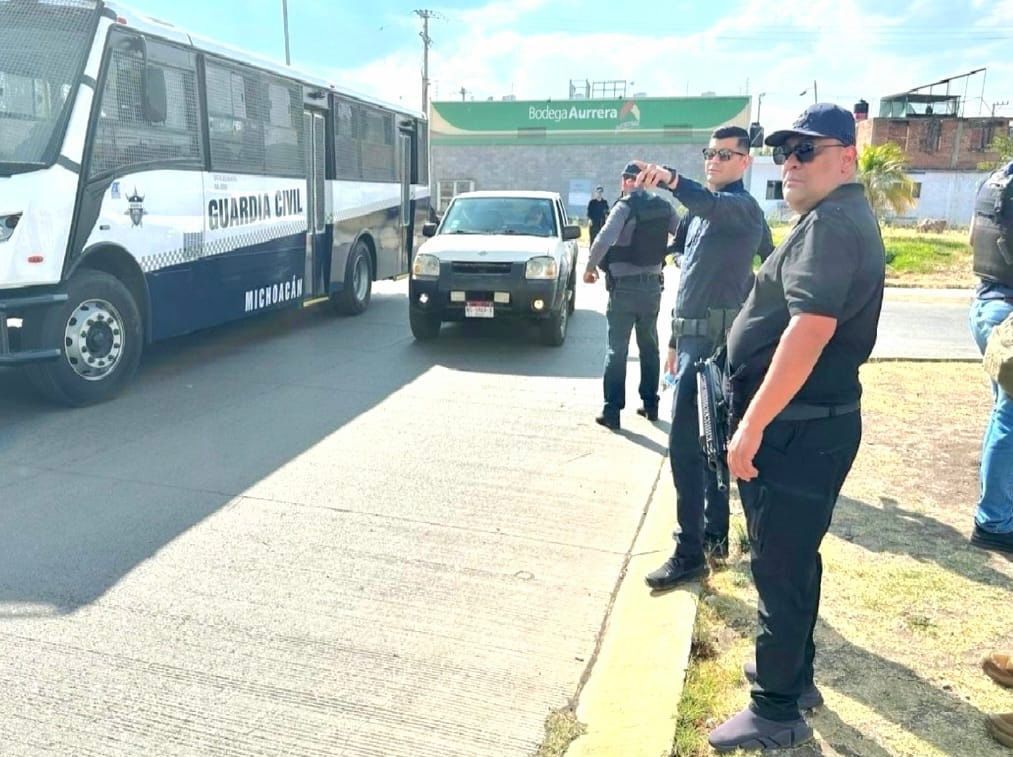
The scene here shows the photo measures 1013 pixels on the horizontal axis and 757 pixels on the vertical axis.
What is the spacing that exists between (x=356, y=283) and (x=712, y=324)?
29.0 feet

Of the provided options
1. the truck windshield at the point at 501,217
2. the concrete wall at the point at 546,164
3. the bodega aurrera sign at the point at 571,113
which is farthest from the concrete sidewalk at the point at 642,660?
the bodega aurrera sign at the point at 571,113

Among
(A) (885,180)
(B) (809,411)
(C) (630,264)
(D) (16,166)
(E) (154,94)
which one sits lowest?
(B) (809,411)

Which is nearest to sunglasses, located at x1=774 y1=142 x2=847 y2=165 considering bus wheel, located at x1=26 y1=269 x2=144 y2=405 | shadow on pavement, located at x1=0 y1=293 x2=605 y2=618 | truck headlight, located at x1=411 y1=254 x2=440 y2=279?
shadow on pavement, located at x1=0 y1=293 x2=605 y2=618

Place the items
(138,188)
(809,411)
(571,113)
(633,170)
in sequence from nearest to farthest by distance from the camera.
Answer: (809,411)
(633,170)
(138,188)
(571,113)

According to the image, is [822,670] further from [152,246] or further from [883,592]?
[152,246]

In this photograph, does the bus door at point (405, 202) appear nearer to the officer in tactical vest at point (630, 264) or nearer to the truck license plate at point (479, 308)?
the truck license plate at point (479, 308)

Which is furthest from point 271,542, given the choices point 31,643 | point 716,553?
point 716,553

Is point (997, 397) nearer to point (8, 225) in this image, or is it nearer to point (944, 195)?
point (8, 225)

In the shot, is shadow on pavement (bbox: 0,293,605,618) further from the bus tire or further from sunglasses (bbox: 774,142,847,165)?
sunglasses (bbox: 774,142,847,165)

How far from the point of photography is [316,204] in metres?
10.8

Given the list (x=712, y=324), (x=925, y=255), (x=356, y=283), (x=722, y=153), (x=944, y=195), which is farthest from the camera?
(x=944, y=195)

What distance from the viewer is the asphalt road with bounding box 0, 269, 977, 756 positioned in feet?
9.50

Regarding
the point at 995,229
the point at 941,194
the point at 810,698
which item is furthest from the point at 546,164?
the point at 810,698

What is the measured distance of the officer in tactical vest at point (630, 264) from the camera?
6.01 m
